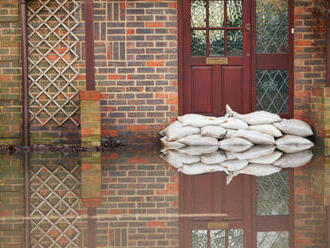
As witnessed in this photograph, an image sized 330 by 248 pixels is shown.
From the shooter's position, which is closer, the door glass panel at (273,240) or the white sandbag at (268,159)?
the door glass panel at (273,240)

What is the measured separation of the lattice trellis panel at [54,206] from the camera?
452 centimetres

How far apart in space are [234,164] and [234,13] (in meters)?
3.26

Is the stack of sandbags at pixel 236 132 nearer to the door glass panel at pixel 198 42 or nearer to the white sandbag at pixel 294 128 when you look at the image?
the white sandbag at pixel 294 128

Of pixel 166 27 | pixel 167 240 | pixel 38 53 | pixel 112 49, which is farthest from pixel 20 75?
pixel 167 240

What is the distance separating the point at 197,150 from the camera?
9750mm

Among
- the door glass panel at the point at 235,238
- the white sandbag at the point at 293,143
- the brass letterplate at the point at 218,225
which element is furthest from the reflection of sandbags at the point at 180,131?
the door glass panel at the point at 235,238

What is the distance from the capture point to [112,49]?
1052cm

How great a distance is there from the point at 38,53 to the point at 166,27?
5.93 feet

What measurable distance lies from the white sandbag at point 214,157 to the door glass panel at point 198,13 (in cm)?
214

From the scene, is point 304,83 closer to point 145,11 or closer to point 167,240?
point 145,11

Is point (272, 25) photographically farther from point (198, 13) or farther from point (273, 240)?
point (273, 240)

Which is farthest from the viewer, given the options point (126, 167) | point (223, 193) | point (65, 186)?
point (126, 167)

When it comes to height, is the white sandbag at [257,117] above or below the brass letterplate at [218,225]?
above

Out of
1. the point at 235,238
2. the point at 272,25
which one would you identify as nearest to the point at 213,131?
the point at 272,25
